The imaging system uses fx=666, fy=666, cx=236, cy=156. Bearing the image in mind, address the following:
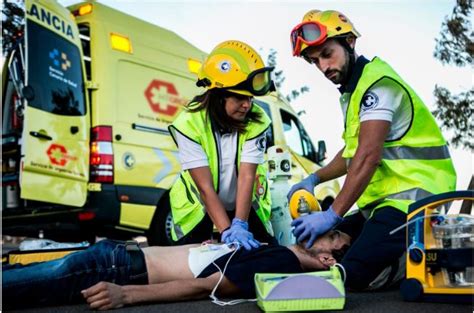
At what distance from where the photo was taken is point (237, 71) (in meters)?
4.15

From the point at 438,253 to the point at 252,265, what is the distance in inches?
36.8

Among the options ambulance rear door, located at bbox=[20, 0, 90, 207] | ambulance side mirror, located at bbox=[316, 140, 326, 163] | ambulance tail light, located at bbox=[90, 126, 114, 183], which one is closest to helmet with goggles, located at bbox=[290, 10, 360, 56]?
ambulance rear door, located at bbox=[20, 0, 90, 207]

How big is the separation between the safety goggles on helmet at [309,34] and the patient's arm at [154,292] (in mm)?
1494

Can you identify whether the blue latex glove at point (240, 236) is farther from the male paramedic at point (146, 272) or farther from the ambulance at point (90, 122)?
the ambulance at point (90, 122)

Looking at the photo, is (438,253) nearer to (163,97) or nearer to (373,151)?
(373,151)

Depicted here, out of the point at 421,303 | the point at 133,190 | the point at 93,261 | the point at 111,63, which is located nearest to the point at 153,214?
the point at 133,190

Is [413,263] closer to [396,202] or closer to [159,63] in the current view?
[396,202]

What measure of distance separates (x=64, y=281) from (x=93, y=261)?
175 mm

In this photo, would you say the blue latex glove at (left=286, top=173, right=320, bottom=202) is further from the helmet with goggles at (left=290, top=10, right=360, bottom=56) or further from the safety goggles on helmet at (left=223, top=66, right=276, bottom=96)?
the helmet with goggles at (left=290, top=10, right=360, bottom=56)

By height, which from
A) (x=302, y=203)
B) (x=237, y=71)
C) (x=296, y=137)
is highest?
(x=296, y=137)

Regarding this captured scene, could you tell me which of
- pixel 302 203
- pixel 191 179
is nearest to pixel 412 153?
pixel 302 203

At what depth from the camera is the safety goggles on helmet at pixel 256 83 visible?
13.5ft

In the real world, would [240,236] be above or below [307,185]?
below

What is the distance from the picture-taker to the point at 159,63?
25.6 ft
